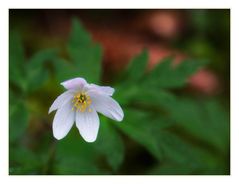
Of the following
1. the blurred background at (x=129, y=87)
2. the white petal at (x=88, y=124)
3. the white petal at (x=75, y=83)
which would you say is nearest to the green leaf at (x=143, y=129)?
the blurred background at (x=129, y=87)

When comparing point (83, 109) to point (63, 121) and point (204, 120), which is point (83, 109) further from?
point (204, 120)

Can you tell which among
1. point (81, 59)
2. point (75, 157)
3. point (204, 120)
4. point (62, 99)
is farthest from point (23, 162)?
point (204, 120)

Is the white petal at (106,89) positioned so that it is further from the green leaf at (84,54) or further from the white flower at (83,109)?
the green leaf at (84,54)

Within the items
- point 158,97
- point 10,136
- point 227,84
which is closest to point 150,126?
point 158,97

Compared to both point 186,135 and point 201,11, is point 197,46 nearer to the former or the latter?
point 201,11

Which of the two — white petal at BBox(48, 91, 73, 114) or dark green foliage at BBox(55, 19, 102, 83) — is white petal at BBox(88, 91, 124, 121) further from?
dark green foliage at BBox(55, 19, 102, 83)
